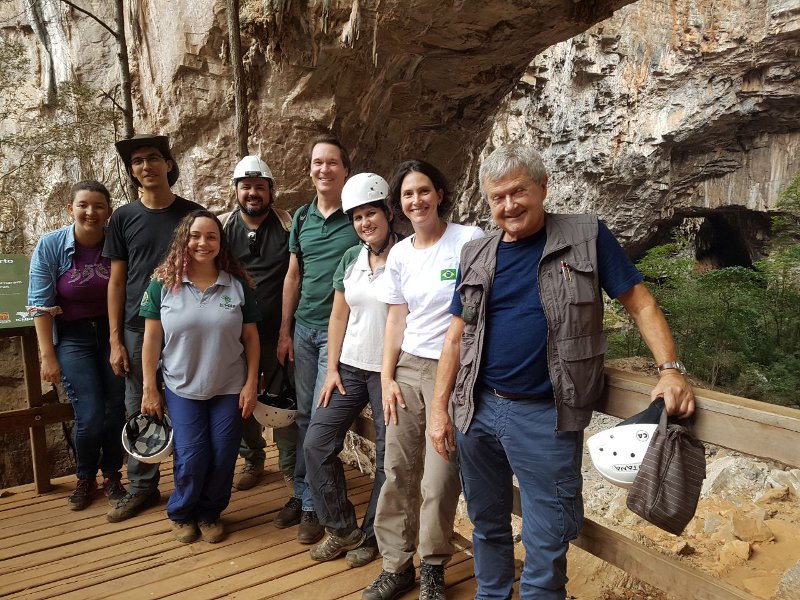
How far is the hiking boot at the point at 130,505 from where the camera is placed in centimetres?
323

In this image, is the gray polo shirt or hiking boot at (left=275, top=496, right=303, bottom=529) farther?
hiking boot at (left=275, top=496, right=303, bottom=529)

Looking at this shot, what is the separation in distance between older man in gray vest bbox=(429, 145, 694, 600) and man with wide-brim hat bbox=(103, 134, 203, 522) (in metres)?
1.97

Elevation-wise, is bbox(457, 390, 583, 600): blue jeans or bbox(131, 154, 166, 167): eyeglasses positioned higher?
bbox(131, 154, 166, 167): eyeglasses

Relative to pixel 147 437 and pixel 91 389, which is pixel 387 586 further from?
pixel 91 389

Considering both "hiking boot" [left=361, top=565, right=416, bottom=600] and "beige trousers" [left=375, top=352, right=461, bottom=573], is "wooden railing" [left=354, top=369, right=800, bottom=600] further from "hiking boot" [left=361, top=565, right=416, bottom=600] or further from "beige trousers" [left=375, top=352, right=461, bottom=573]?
"hiking boot" [left=361, top=565, right=416, bottom=600]

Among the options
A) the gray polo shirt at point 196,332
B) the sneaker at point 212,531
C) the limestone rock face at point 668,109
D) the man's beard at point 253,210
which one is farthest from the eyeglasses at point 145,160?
the limestone rock face at point 668,109

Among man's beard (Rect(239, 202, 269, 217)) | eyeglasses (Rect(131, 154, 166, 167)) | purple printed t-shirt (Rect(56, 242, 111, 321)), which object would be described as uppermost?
eyeglasses (Rect(131, 154, 166, 167))

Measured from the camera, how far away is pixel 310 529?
9.70 feet

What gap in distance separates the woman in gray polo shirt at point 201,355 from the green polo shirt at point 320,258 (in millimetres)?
301

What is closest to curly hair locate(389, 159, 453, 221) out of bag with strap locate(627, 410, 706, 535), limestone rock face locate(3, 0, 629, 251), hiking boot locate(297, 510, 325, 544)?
bag with strap locate(627, 410, 706, 535)

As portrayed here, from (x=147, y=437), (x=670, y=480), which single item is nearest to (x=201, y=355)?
(x=147, y=437)

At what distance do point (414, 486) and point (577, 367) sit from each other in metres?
1.02

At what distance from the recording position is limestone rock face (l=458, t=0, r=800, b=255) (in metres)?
19.0

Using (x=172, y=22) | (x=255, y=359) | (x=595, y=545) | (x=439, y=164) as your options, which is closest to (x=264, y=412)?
(x=255, y=359)
